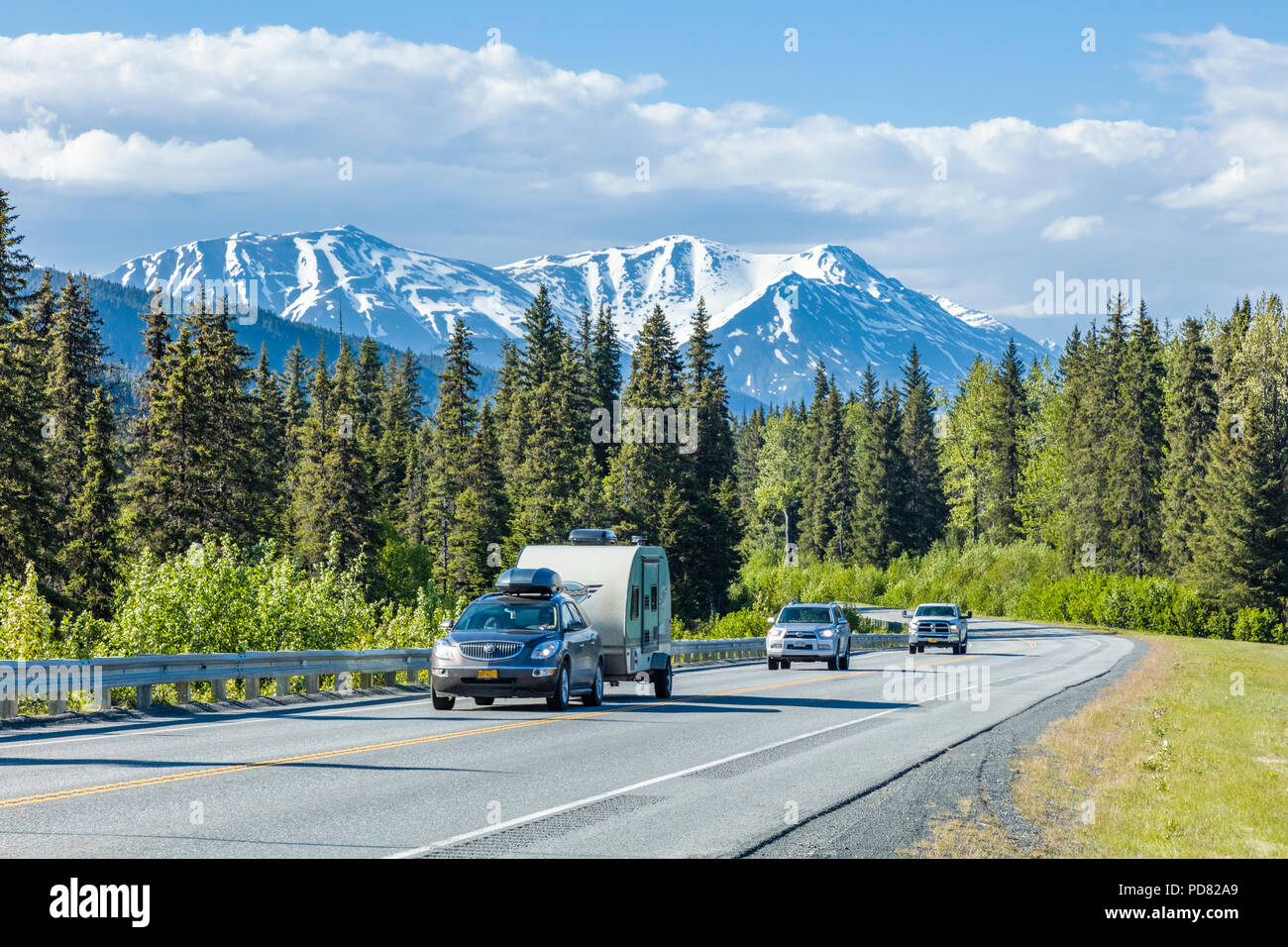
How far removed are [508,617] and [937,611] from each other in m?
33.1

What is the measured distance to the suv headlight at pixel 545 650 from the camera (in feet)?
62.3

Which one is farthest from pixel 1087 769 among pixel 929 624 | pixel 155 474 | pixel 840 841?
pixel 155 474

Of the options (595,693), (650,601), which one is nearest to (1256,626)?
(650,601)

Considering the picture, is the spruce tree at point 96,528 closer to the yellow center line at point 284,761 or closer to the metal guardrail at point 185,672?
the metal guardrail at point 185,672

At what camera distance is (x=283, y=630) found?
993 inches

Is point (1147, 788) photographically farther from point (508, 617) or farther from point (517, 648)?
point (508, 617)

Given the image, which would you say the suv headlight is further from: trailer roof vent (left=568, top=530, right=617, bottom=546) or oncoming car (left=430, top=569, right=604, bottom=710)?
trailer roof vent (left=568, top=530, right=617, bottom=546)

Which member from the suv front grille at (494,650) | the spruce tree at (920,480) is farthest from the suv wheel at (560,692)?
the spruce tree at (920,480)

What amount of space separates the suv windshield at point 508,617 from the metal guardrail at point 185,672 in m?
3.41

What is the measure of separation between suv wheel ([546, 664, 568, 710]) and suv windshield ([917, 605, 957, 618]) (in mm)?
31681

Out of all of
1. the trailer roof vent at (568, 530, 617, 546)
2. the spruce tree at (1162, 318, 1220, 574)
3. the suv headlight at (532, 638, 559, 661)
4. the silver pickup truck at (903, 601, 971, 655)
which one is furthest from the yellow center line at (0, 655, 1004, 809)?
the spruce tree at (1162, 318, 1220, 574)

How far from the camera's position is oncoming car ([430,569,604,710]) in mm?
18828

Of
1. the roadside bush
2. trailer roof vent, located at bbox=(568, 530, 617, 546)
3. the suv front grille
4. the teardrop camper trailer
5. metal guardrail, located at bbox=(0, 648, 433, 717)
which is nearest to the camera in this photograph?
metal guardrail, located at bbox=(0, 648, 433, 717)

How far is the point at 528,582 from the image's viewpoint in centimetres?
1995
